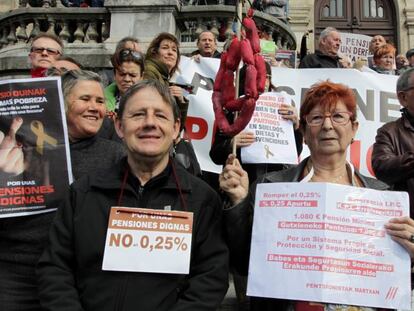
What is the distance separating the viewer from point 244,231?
2305mm

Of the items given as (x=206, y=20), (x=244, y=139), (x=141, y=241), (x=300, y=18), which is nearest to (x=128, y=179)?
(x=141, y=241)

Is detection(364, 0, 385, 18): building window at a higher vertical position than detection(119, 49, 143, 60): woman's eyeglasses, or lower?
higher

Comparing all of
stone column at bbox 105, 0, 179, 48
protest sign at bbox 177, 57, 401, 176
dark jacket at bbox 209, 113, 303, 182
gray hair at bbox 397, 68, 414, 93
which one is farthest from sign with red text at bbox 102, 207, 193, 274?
stone column at bbox 105, 0, 179, 48

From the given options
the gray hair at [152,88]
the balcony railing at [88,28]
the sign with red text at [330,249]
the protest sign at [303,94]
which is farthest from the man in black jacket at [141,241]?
the balcony railing at [88,28]

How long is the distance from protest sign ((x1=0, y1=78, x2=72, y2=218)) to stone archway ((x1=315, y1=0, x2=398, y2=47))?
1508 cm

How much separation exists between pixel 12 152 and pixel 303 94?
3.37 meters

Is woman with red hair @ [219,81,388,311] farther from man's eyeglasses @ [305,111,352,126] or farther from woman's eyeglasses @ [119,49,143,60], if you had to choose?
woman's eyeglasses @ [119,49,143,60]

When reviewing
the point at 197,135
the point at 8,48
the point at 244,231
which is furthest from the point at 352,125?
the point at 8,48

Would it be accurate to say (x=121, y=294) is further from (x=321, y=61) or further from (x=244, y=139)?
(x=321, y=61)

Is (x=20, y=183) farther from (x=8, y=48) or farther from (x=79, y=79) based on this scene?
(x=8, y=48)

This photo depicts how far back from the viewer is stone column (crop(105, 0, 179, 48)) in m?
7.95

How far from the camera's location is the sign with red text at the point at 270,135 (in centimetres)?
409

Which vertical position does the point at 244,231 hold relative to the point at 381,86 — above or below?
below

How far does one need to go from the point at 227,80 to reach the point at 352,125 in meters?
0.72
